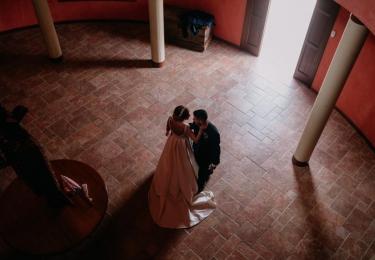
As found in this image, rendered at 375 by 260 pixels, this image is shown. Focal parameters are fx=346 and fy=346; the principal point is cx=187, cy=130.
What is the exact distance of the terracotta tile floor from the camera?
5.38 metres

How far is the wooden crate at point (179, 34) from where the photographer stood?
852 cm

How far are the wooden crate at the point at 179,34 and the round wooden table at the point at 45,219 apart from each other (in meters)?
5.03

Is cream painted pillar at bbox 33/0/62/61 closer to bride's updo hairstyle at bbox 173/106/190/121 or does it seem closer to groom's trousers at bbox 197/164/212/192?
bride's updo hairstyle at bbox 173/106/190/121

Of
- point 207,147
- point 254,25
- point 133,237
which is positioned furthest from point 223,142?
point 254,25

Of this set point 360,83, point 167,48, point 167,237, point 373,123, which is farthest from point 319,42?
point 167,237

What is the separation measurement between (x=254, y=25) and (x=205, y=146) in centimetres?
453

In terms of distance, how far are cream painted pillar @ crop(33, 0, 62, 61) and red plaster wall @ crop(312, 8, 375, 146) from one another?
19.4 ft

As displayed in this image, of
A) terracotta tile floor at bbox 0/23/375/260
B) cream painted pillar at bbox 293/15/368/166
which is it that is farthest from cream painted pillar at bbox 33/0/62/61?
cream painted pillar at bbox 293/15/368/166

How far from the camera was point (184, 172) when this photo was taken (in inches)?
198

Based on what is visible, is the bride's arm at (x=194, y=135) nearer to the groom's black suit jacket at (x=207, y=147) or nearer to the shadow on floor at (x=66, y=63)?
the groom's black suit jacket at (x=207, y=147)

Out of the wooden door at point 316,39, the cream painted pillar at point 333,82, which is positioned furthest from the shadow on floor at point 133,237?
the wooden door at point 316,39

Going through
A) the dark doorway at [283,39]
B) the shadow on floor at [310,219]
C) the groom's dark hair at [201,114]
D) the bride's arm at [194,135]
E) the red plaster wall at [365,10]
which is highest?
the red plaster wall at [365,10]

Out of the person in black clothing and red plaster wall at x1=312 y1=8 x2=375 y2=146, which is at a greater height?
the person in black clothing

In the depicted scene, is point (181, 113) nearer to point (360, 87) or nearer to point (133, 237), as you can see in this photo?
point (133, 237)
